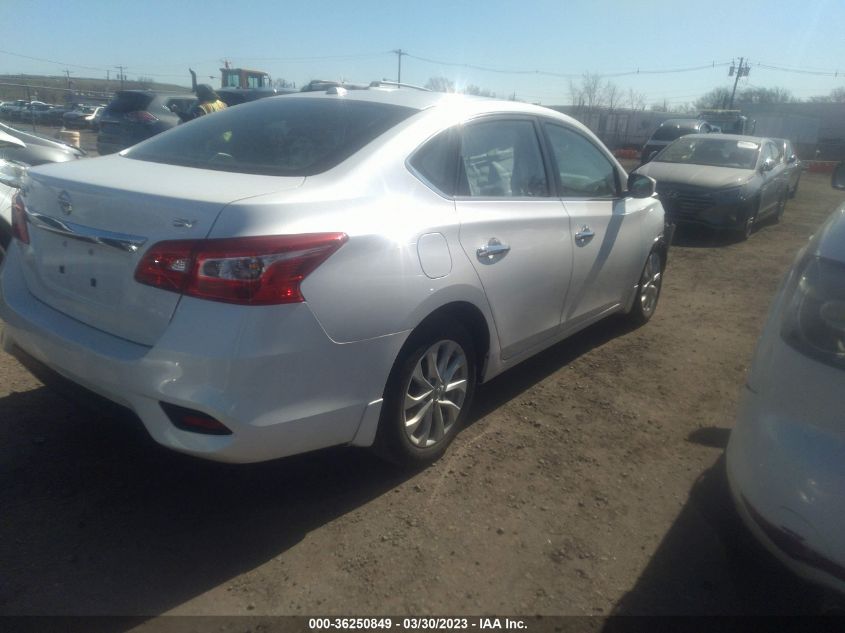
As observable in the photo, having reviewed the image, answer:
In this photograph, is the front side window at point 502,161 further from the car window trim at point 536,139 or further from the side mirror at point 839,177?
the side mirror at point 839,177

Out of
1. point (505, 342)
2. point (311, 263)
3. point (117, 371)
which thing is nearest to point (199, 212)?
point (311, 263)

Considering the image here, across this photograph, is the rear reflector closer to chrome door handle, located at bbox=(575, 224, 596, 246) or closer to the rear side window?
the rear side window

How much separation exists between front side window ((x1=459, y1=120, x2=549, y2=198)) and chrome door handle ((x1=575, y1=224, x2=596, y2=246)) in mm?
323

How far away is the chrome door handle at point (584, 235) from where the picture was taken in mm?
3826

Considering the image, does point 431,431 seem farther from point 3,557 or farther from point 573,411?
point 3,557

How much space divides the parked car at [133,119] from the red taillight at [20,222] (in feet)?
29.1

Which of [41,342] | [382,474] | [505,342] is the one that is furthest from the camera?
[505,342]

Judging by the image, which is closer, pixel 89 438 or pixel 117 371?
pixel 117 371

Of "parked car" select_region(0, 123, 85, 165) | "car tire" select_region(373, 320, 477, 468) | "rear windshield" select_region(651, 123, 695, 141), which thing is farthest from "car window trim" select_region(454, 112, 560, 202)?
"rear windshield" select_region(651, 123, 695, 141)

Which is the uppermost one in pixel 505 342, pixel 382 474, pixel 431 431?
pixel 505 342

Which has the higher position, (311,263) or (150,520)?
(311,263)

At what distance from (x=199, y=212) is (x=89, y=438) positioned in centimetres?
160

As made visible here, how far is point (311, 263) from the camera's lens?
2.26 metres

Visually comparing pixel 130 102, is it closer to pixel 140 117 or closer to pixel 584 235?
pixel 140 117
